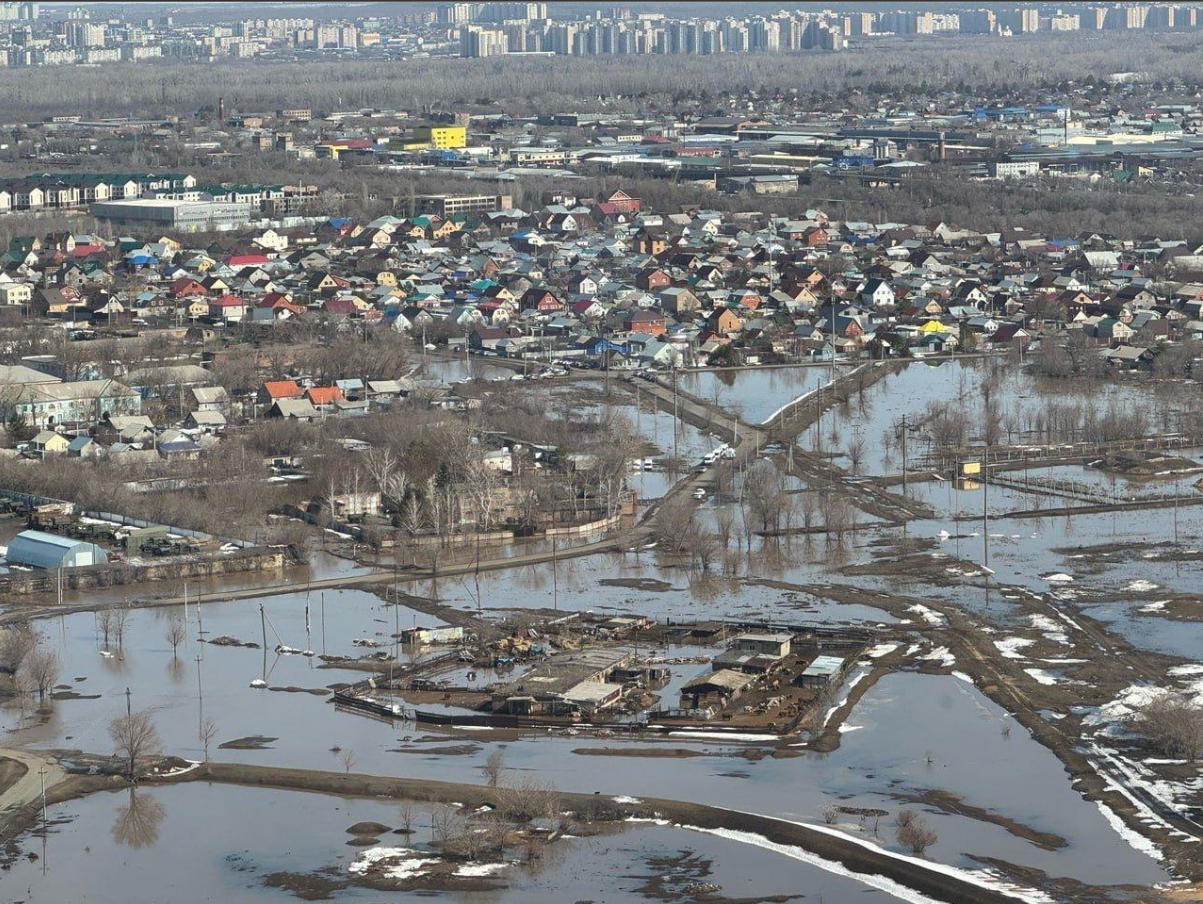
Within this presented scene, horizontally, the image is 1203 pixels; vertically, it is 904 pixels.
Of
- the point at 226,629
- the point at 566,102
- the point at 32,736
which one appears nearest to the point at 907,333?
the point at 226,629

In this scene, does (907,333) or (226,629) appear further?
(907,333)

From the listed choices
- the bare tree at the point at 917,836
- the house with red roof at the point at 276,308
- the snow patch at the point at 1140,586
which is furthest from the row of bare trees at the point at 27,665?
the house with red roof at the point at 276,308

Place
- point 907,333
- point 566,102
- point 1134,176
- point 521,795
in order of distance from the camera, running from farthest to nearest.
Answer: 1. point 566,102
2. point 1134,176
3. point 907,333
4. point 521,795

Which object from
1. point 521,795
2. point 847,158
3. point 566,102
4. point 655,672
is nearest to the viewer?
point 521,795

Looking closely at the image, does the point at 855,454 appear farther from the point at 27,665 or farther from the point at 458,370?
the point at 27,665

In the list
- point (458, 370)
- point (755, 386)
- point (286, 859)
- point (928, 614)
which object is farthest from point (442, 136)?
point (286, 859)

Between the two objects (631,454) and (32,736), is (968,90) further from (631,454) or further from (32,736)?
(32,736)
